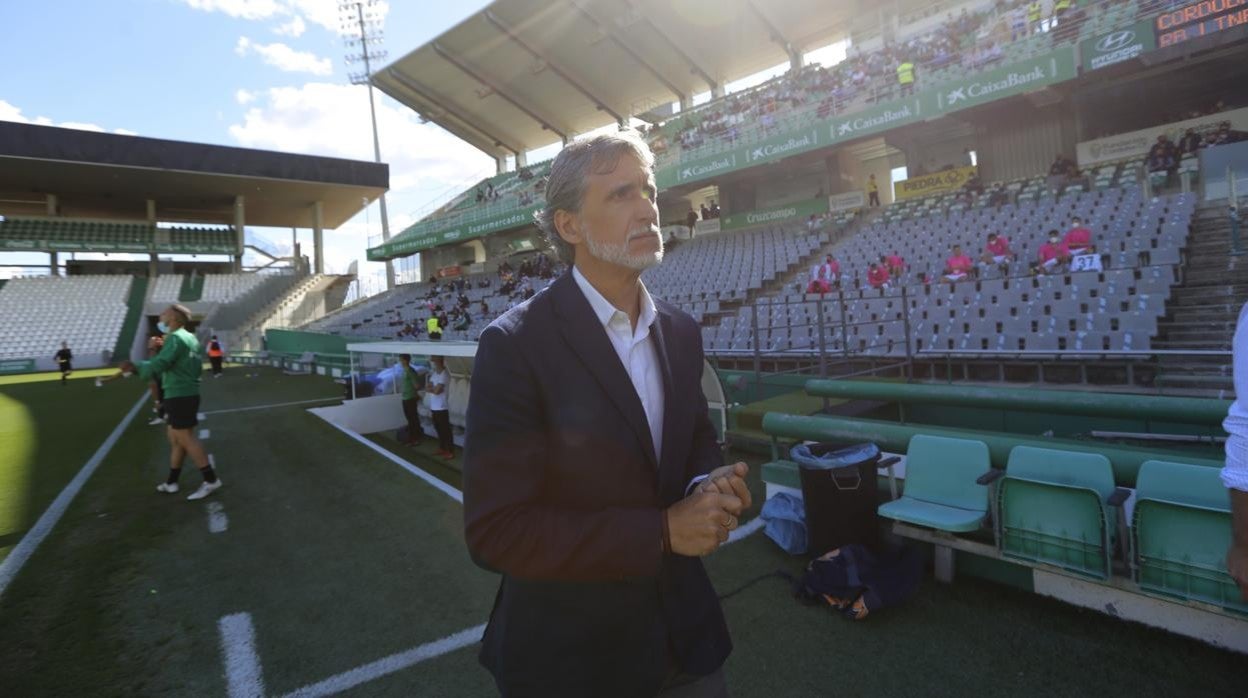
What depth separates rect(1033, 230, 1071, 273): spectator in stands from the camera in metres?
9.89

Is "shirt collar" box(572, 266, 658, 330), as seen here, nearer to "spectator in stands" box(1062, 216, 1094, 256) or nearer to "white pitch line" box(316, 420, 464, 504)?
"white pitch line" box(316, 420, 464, 504)

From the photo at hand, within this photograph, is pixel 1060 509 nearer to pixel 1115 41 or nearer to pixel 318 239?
pixel 1115 41

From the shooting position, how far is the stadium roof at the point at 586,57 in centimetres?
2839

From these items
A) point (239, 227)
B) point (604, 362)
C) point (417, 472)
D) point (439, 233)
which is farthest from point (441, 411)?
point (239, 227)

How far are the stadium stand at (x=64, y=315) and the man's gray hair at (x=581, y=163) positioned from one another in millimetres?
41340

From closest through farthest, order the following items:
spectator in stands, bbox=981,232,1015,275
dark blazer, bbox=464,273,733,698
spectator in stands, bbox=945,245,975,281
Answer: dark blazer, bbox=464,273,733,698 → spectator in stands, bbox=945,245,975,281 → spectator in stands, bbox=981,232,1015,275

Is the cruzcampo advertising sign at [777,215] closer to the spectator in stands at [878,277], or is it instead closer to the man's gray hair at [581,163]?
the spectator in stands at [878,277]

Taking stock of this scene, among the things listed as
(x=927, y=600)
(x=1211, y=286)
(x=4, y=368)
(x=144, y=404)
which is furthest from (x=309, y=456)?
(x=4, y=368)

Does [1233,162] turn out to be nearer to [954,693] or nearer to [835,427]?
[835,427]

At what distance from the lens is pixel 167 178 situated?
34625mm

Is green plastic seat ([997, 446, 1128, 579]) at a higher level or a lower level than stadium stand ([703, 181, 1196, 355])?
lower

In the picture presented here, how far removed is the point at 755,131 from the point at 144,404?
21143 millimetres

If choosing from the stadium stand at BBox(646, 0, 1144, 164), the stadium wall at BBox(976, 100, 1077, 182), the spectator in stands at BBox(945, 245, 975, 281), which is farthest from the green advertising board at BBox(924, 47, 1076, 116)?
the spectator in stands at BBox(945, 245, 975, 281)

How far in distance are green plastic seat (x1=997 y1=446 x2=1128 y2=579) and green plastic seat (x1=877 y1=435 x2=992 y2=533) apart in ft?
0.66
